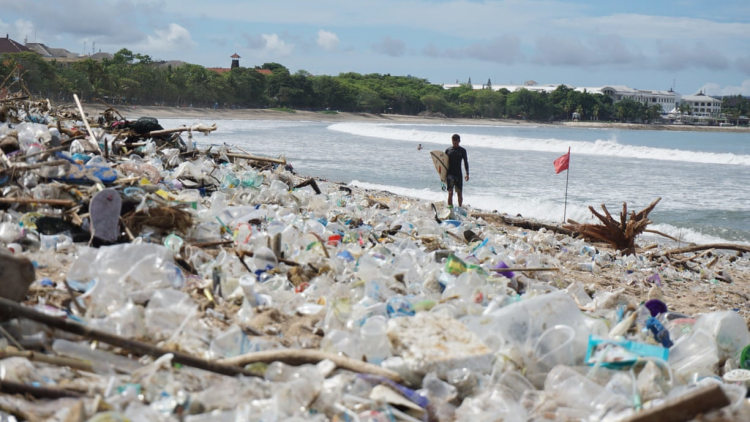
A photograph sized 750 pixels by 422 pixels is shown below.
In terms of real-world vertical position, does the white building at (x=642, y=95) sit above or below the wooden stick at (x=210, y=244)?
above

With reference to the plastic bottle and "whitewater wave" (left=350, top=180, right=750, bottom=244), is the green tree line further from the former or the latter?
the plastic bottle

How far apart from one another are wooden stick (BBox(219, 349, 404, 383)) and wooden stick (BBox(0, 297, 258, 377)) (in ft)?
0.29

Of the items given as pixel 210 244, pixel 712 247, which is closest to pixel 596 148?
pixel 712 247

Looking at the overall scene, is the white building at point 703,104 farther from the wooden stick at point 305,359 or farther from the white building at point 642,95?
the wooden stick at point 305,359

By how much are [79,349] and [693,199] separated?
1543 cm

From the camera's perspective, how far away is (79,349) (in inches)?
87.5

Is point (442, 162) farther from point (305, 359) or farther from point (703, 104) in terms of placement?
point (703, 104)

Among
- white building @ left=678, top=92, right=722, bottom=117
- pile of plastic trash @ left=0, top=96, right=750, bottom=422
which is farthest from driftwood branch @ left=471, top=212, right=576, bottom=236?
white building @ left=678, top=92, right=722, bottom=117

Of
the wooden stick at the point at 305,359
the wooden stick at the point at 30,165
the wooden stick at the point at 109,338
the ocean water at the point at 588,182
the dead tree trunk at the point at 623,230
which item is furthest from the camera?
the ocean water at the point at 588,182

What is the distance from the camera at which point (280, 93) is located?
8400cm

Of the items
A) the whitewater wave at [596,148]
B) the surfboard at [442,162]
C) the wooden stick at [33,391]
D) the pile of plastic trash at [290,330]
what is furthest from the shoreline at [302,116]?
the wooden stick at [33,391]

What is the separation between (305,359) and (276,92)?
85.0 m

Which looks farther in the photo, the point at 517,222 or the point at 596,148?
the point at 596,148

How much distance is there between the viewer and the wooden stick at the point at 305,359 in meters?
2.34
